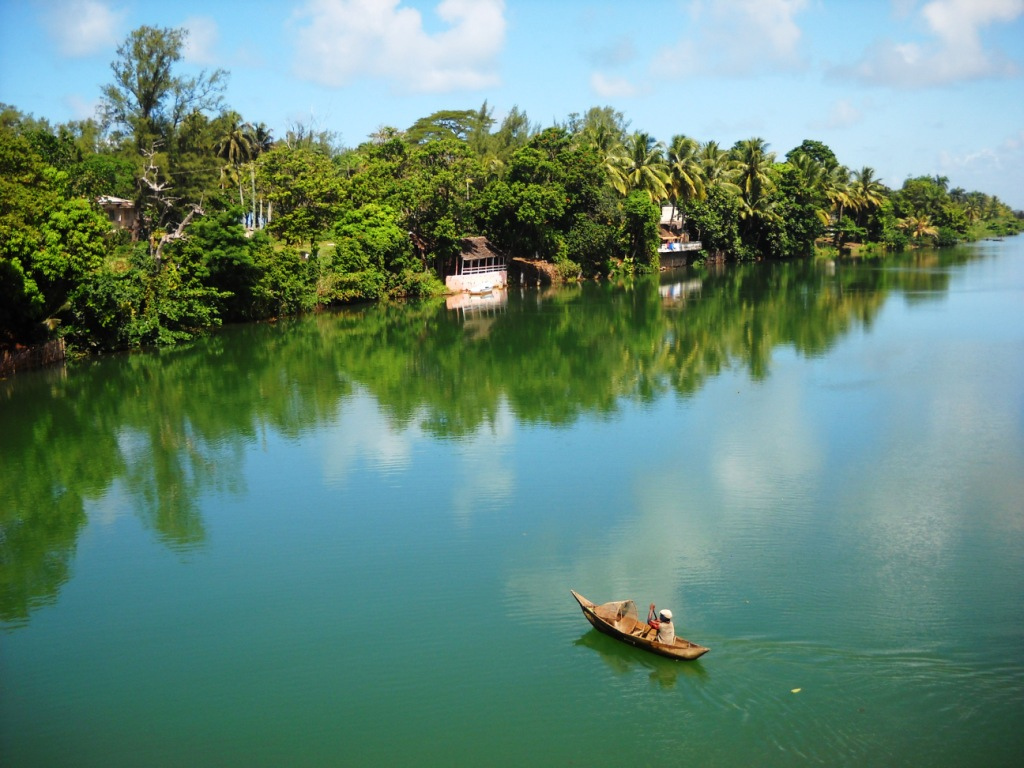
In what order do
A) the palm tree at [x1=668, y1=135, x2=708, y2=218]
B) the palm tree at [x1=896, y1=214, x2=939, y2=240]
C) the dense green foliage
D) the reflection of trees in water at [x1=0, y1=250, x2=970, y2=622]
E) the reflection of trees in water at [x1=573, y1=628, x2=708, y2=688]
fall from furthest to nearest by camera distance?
the palm tree at [x1=896, y1=214, x2=939, y2=240], the palm tree at [x1=668, y1=135, x2=708, y2=218], the dense green foliage, the reflection of trees in water at [x1=0, y1=250, x2=970, y2=622], the reflection of trees in water at [x1=573, y1=628, x2=708, y2=688]

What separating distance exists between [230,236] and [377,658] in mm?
23945

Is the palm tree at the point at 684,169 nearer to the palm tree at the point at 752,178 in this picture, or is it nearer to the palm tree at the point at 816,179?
the palm tree at the point at 752,178

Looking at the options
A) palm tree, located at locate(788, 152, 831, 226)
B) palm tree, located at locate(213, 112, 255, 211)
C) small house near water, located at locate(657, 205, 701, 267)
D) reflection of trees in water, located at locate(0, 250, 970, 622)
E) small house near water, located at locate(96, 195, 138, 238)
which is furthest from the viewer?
palm tree, located at locate(788, 152, 831, 226)

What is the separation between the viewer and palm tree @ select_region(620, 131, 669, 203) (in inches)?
2018

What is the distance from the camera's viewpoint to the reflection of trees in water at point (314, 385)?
14.9 meters

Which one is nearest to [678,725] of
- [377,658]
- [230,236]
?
[377,658]

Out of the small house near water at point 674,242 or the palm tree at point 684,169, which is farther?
the small house near water at point 674,242

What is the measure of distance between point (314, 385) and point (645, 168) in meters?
33.4

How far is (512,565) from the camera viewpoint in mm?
11602

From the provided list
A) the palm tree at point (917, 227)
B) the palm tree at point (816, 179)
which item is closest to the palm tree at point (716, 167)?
the palm tree at point (816, 179)

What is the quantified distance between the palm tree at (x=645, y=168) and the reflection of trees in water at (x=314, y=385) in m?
14.2

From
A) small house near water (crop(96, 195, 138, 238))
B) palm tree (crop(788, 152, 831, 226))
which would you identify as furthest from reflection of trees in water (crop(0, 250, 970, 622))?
palm tree (crop(788, 152, 831, 226))

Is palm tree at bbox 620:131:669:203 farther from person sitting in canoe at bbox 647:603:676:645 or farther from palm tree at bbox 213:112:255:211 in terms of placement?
person sitting in canoe at bbox 647:603:676:645

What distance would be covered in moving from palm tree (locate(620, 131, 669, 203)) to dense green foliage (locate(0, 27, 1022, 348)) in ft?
0.44
